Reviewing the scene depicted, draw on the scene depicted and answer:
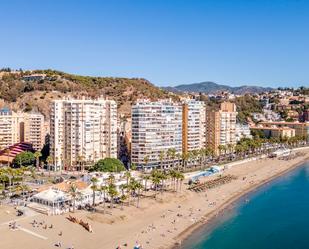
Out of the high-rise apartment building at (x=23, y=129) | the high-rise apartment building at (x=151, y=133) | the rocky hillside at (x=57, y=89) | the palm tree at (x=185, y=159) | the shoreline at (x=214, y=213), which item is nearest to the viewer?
the shoreline at (x=214, y=213)

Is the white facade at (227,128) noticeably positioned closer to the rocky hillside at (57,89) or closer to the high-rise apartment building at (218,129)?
the high-rise apartment building at (218,129)

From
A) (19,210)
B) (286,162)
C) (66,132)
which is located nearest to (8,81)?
(66,132)

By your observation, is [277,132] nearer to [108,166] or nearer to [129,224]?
[108,166]

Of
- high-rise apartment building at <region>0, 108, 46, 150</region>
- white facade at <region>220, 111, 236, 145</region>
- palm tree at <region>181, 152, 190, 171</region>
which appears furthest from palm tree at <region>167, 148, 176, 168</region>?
high-rise apartment building at <region>0, 108, 46, 150</region>

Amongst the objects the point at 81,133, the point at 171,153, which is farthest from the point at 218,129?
the point at 81,133

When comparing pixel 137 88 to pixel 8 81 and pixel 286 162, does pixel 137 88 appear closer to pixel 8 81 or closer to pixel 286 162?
pixel 8 81

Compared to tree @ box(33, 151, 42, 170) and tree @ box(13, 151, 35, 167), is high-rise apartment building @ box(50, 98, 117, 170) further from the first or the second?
tree @ box(13, 151, 35, 167)

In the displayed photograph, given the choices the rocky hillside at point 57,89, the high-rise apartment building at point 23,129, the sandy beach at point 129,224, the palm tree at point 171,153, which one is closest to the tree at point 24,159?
the high-rise apartment building at point 23,129
